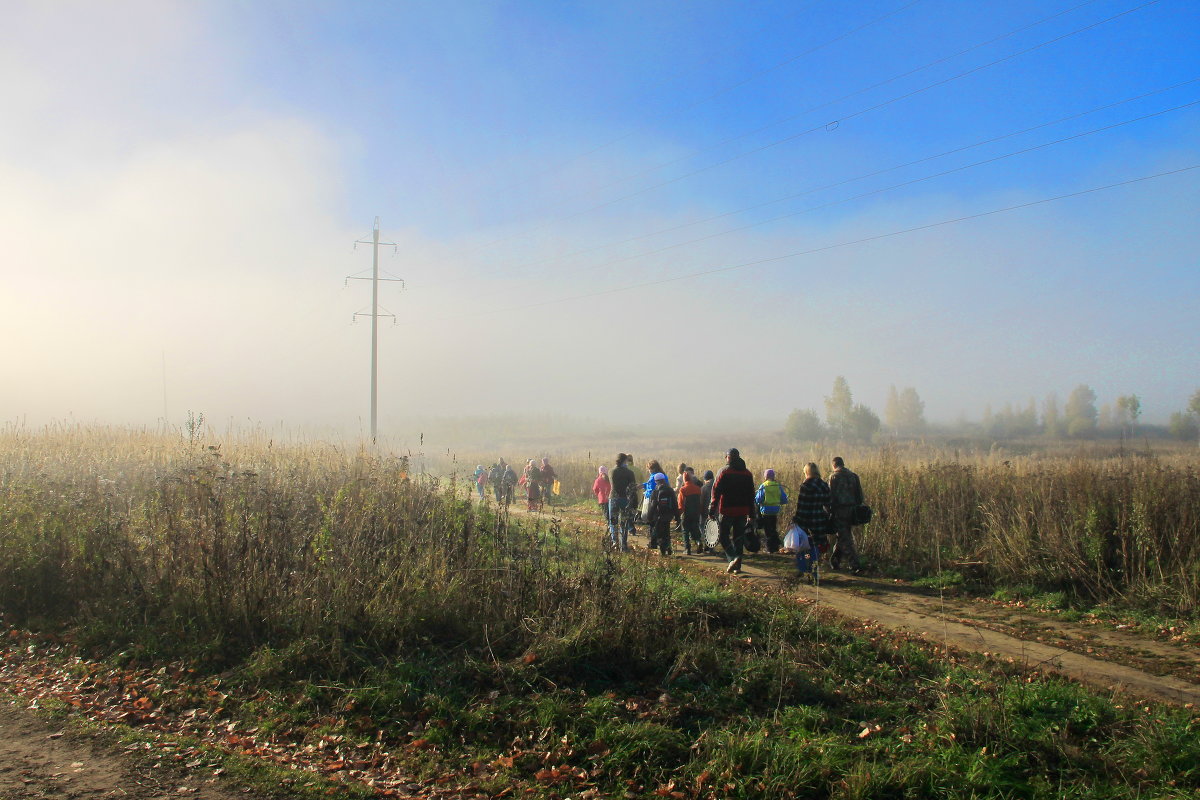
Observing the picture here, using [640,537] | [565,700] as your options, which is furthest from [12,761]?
[640,537]

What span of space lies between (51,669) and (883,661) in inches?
322

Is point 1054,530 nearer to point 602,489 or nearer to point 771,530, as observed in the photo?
point 771,530

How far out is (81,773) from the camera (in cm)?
513

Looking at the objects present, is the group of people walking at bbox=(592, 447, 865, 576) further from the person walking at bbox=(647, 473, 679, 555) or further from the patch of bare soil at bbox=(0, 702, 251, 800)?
the patch of bare soil at bbox=(0, 702, 251, 800)

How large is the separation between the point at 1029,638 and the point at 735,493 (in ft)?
17.7

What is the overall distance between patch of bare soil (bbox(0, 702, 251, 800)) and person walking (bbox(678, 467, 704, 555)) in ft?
37.7

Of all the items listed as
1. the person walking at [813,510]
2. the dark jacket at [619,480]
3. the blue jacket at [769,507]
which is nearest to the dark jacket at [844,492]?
the person walking at [813,510]

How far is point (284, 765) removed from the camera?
524 centimetres

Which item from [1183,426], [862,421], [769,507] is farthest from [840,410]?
[769,507]

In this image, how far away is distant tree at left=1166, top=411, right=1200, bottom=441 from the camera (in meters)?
34.2

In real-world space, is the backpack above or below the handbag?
above

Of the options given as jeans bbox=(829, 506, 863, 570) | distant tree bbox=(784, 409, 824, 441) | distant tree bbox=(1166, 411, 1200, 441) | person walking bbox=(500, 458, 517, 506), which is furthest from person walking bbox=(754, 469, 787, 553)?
distant tree bbox=(784, 409, 824, 441)

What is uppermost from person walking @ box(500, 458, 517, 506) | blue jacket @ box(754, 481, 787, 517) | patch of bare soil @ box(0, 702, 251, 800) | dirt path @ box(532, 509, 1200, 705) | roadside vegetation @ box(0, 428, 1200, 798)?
person walking @ box(500, 458, 517, 506)

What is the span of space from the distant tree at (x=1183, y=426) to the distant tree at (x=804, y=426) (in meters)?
35.3
